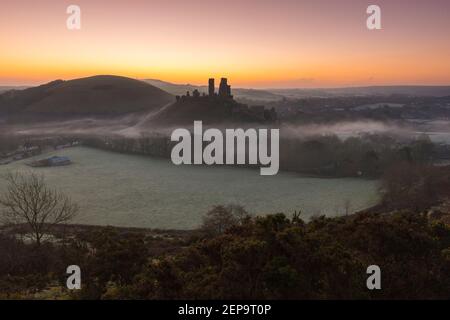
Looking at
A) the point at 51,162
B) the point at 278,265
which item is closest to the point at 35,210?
the point at 278,265

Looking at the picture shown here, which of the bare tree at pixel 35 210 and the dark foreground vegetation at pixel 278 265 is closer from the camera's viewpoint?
the dark foreground vegetation at pixel 278 265

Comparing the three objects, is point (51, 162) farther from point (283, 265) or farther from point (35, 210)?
point (283, 265)

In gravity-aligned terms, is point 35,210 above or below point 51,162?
above

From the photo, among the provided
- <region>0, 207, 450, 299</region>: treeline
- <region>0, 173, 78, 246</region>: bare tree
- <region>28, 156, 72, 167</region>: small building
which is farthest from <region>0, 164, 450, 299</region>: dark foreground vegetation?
<region>28, 156, 72, 167</region>: small building

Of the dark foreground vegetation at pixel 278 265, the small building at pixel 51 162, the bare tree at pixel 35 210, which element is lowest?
the small building at pixel 51 162

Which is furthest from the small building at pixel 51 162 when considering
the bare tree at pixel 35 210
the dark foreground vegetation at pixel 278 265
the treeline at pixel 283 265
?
the treeline at pixel 283 265

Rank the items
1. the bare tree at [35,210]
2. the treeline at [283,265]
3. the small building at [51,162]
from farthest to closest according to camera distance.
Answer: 1. the small building at [51,162]
2. the bare tree at [35,210]
3. the treeline at [283,265]

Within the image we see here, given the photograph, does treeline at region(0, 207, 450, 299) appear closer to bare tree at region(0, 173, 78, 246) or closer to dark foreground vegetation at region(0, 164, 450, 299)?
dark foreground vegetation at region(0, 164, 450, 299)

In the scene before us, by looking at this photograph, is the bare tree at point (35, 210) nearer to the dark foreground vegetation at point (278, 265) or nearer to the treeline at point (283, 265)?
the dark foreground vegetation at point (278, 265)
